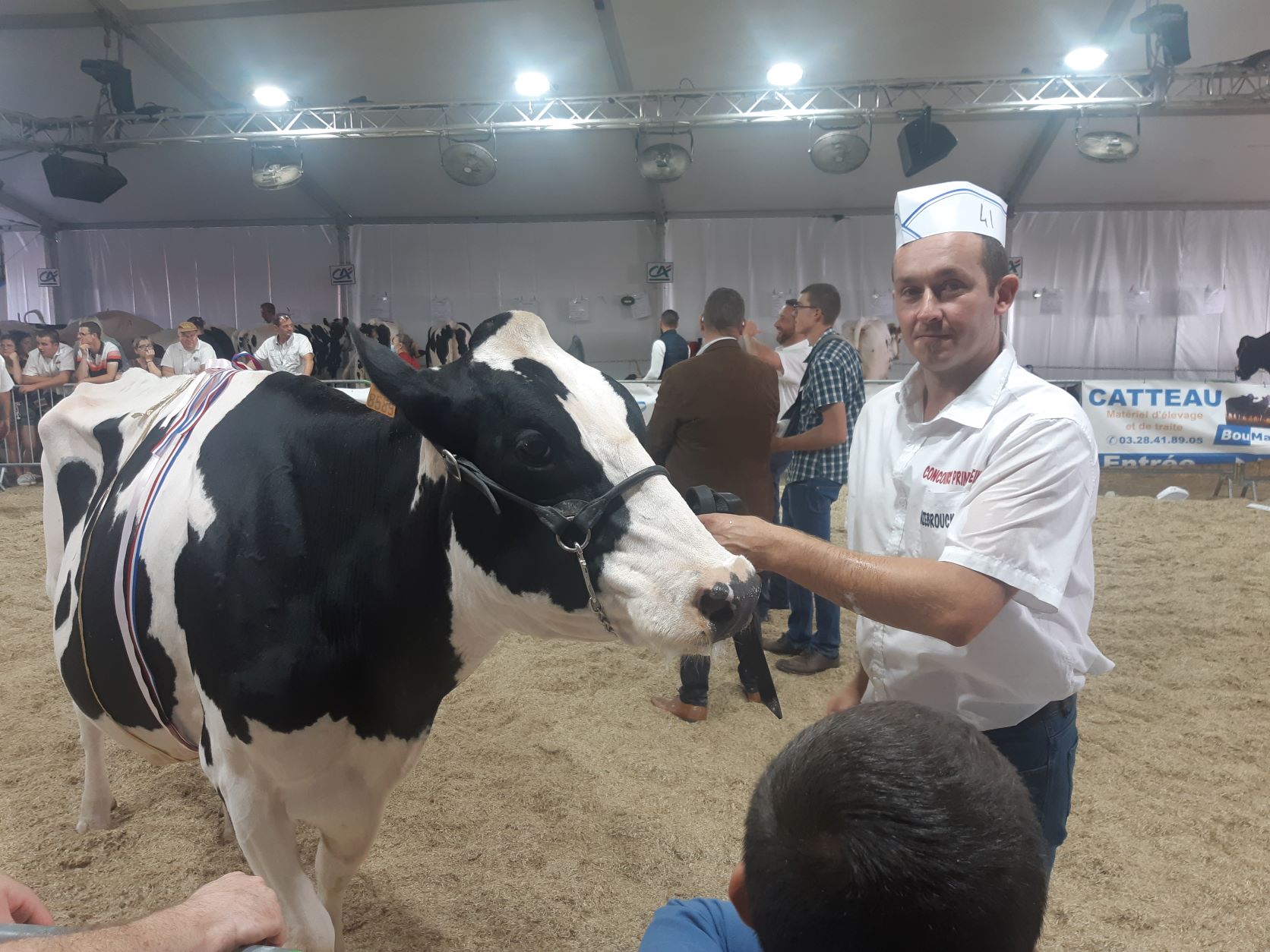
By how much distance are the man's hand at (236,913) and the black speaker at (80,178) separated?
459 inches

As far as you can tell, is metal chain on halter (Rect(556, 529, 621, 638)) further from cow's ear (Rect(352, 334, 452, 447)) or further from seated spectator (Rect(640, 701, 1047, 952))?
seated spectator (Rect(640, 701, 1047, 952))

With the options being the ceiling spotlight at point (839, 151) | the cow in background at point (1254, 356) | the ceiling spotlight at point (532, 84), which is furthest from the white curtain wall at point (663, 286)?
the ceiling spotlight at point (532, 84)

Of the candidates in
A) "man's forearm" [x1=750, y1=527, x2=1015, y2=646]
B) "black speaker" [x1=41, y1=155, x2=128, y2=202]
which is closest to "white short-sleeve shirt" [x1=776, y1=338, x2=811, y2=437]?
"man's forearm" [x1=750, y1=527, x2=1015, y2=646]

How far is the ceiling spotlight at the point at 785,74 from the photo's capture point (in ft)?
29.1

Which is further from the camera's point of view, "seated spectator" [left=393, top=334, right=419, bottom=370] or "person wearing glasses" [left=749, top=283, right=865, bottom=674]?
"seated spectator" [left=393, top=334, right=419, bottom=370]

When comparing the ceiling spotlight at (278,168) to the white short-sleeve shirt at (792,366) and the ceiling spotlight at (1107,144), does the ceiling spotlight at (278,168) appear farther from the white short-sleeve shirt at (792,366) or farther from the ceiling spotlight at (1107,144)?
the ceiling spotlight at (1107,144)

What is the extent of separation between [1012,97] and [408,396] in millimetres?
10860

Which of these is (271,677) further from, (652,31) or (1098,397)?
(652,31)

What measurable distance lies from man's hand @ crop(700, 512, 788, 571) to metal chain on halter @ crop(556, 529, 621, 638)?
0.21m

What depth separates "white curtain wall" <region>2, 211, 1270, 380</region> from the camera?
41.3 feet

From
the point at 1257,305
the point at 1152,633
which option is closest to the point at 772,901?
the point at 1152,633

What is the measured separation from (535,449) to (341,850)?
113 centimetres

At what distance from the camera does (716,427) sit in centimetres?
346

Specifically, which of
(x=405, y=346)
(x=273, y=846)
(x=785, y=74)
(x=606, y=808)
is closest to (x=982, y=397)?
(x=273, y=846)
